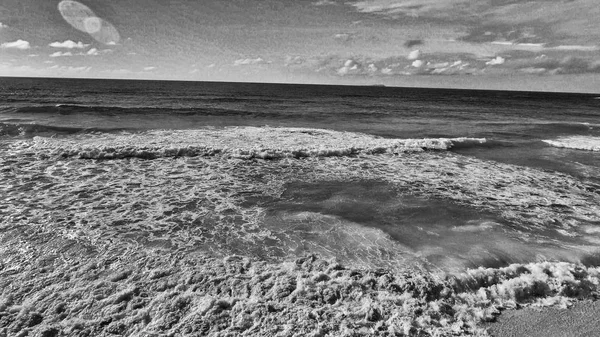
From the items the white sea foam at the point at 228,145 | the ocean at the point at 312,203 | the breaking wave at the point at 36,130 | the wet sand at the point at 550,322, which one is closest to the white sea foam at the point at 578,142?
the ocean at the point at 312,203

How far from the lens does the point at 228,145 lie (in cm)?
1550

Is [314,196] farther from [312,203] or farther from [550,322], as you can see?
[550,322]

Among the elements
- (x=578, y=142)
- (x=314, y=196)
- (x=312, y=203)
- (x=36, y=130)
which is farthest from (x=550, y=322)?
(x=36, y=130)

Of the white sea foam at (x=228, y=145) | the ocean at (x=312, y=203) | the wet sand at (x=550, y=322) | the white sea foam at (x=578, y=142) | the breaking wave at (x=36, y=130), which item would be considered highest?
the breaking wave at (x=36, y=130)

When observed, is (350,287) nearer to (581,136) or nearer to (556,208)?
(556,208)

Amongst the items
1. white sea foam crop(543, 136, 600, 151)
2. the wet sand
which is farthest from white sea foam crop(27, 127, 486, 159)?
the wet sand

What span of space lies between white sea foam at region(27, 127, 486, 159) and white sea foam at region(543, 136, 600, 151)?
465cm

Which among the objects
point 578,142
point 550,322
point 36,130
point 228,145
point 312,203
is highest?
point 36,130

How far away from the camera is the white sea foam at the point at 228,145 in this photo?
13477mm

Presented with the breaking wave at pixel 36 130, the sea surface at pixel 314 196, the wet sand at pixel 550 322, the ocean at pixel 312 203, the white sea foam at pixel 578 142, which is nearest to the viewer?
the wet sand at pixel 550 322

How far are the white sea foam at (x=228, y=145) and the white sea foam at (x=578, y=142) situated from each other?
4.65m

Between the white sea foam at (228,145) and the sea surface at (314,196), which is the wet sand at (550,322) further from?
the white sea foam at (228,145)

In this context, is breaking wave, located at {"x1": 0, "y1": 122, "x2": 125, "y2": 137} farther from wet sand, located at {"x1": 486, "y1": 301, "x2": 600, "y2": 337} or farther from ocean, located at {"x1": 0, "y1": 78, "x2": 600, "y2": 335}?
wet sand, located at {"x1": 486, "y1": 301, "x2": 600, "y2": 337}

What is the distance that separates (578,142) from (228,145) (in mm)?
21312
